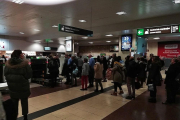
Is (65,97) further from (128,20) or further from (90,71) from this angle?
(128,20)

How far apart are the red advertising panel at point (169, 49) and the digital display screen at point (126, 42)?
8799mm

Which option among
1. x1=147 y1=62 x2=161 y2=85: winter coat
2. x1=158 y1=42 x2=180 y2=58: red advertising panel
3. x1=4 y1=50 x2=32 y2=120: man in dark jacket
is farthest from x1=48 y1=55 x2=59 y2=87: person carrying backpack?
x1=158 y1=42 x2=180 y2=58: red advertising panel

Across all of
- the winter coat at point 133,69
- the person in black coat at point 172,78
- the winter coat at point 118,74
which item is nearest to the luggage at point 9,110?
the winter coat at point 133,69

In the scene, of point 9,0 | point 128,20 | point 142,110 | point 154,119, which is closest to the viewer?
point 154,119

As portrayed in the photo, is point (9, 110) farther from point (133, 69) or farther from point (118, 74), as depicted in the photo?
point (118, 74)

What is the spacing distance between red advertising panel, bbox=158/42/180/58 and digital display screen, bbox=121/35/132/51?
Answer: 28.9 feet

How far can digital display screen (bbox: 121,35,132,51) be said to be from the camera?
31.7ft

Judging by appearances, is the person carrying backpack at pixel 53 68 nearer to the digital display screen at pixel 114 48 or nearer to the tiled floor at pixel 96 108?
the tiled floor at pixel 96 108

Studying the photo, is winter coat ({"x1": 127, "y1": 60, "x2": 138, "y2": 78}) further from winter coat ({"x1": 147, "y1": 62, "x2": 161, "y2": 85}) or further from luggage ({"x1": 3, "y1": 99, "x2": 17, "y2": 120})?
luggage ({"x1": 3, "y1": 99, "x2": 17, "y2": 120})

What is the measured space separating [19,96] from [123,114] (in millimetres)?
2570

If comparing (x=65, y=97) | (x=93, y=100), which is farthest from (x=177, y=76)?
(x=65, y=97)

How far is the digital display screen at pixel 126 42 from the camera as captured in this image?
9.66m

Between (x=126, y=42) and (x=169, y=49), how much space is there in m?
8.93

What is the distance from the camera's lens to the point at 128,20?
322 inches
